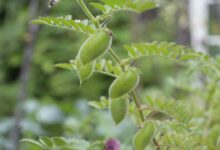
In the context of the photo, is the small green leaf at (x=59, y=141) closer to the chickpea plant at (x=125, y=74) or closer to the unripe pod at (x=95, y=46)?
the chickpea plant at (x=125, y=74)

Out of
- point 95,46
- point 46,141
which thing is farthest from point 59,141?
point 95,46

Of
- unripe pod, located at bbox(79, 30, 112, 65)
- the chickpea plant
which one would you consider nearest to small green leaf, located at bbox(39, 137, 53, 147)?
the chickpea plant

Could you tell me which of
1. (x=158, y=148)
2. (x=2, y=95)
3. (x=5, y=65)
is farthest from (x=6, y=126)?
(x=5, y=65)

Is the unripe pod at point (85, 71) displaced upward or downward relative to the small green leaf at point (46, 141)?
upward

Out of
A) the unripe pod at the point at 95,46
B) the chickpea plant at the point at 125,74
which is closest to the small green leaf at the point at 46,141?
the chickpea plant at the point at 125,74

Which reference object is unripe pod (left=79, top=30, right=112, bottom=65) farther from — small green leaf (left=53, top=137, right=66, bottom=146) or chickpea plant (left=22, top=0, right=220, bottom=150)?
small green leaf (left=53, top=137, right=66, bottom=146)

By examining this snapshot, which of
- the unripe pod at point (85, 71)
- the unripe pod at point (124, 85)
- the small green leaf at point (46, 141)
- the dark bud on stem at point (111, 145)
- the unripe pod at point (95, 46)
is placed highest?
the unripe pod at point (95, 46)

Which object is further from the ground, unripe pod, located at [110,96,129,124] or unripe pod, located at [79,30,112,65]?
unripe pod, located at [79,30,112,65]
